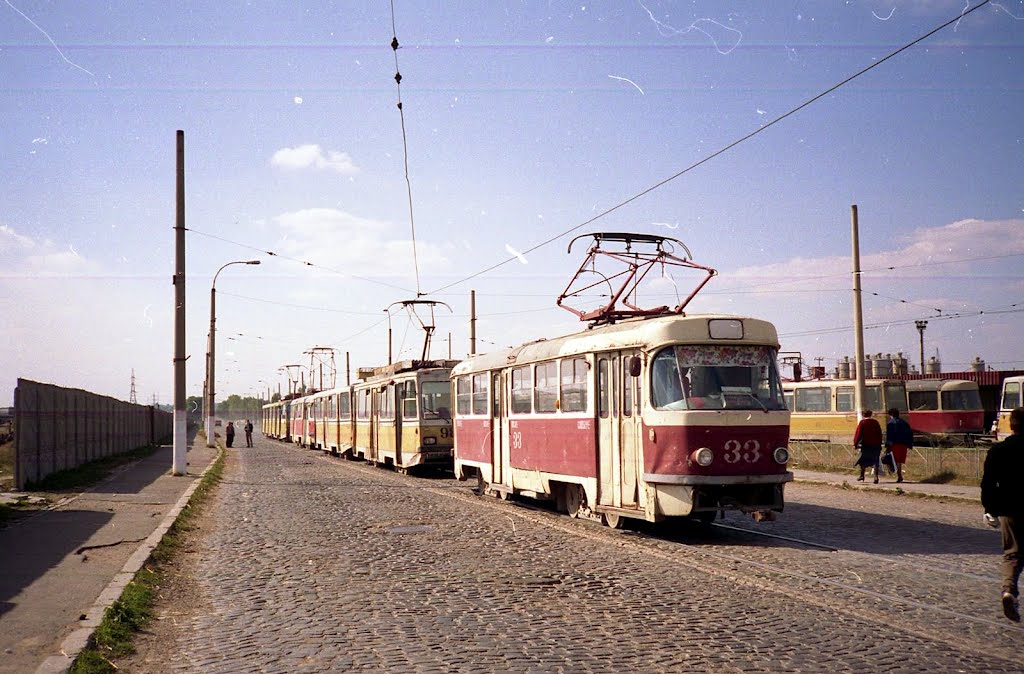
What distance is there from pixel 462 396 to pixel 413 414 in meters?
6.67

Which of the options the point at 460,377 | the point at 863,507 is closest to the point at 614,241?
the point at 460,377

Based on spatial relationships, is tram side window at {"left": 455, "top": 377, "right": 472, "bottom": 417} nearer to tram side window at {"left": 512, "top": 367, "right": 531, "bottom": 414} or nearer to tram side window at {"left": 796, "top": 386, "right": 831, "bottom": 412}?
tram side window at {"left": 512, "top": 367, "right": 531, "bottom": 414}

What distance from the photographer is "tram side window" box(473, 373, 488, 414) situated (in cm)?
1945

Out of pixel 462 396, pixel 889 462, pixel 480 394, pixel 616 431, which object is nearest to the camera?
pixel 616 431

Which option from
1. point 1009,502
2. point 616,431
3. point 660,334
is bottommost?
point 1009,502

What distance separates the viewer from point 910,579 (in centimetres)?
930

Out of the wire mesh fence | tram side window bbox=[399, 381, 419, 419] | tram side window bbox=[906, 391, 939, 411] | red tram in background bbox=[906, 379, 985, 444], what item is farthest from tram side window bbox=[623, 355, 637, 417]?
tram side window bbox=[906, 391, 939, 411]

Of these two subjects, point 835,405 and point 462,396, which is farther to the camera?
point 835,405

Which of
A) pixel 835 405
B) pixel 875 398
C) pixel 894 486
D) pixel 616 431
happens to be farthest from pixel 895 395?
pixel 616 431

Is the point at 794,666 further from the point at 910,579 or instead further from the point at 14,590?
the point at 14,590

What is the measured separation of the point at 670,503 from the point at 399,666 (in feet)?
21.6

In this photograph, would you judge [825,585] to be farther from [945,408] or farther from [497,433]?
[945,408]

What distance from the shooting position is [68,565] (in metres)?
10.6

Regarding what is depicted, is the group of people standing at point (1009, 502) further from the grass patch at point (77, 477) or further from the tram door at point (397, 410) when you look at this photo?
the tram door at point (397, 410)
